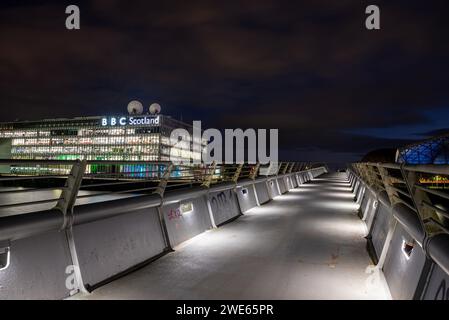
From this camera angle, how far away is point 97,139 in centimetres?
11656

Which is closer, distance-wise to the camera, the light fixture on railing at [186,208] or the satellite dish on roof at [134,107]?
the light fixture on railing at [186,208]

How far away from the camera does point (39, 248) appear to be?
4.23 meters

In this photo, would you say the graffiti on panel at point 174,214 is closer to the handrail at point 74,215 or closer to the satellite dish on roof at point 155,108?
the handrail at point 74,215

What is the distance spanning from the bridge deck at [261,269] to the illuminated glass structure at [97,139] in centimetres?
9941

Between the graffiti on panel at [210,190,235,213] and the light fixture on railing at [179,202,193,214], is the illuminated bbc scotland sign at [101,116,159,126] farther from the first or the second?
the light fixture on railing at [179,202,193,214]

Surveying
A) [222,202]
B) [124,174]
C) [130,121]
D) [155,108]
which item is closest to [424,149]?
[222,202]

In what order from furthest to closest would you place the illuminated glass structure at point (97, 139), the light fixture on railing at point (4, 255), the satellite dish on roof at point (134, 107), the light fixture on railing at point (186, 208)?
the illuminated glass structure at point (97, 139) → the satellite dish on roof at point (134, 107) → the light fixture on railing at point (186, 208) → the light fixture on railing at point (4, 255)

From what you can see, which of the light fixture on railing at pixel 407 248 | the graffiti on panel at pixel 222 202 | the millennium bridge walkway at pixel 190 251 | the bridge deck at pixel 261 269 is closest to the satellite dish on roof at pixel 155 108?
the graffiti on panel at pixel 222 202

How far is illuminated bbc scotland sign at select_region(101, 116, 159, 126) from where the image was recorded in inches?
4311

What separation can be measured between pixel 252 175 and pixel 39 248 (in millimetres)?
11778

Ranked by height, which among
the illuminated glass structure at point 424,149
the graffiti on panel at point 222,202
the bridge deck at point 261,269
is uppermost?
the illuminated glass structure at point 424,149

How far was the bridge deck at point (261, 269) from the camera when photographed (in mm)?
4680
